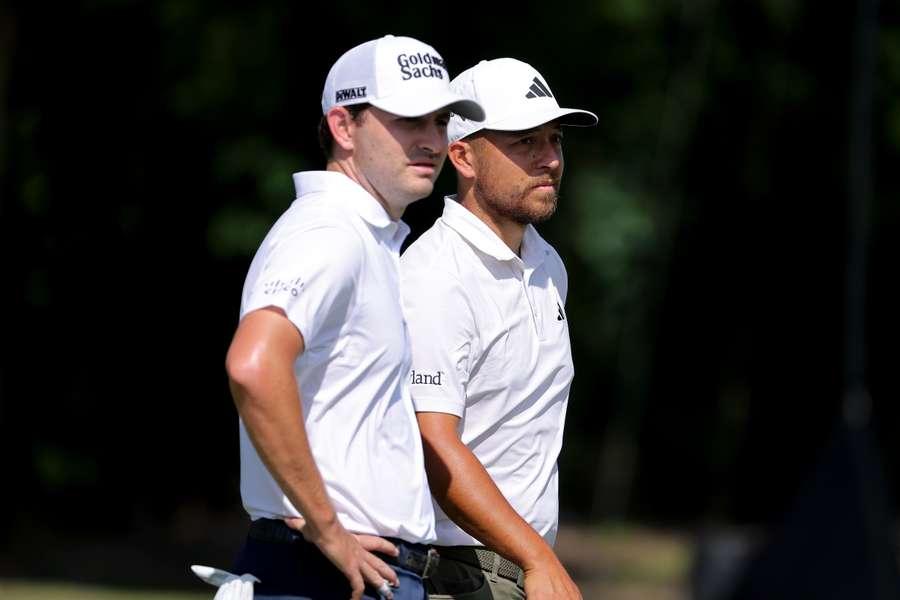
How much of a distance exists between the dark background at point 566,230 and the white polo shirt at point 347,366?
25.5 feet

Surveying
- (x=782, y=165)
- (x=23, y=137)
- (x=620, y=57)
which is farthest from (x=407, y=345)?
(x=782, y=165)

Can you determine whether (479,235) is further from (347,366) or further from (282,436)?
(282,436)

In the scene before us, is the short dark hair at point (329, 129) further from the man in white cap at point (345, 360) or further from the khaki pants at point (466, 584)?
the khaki pants at point (466, 584)

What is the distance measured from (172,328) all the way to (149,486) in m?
2.26

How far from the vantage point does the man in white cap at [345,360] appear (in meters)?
3.32

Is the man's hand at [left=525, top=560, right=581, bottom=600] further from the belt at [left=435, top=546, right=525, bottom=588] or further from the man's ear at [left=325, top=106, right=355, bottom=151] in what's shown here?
the man's ear at [left=325, top=106, right=355, bottom=151]

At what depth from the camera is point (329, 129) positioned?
3799mm

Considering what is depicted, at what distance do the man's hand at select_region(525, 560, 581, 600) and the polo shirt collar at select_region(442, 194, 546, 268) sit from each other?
89 centimetres

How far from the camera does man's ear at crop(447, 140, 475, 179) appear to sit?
4.55 metres

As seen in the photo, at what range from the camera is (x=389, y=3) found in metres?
17.4

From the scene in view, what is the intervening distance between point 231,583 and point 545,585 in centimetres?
94

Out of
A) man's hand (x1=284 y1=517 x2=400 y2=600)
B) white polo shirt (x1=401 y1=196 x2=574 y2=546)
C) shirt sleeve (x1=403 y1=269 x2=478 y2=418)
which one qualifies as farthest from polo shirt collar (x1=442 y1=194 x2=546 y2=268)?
man's hand (x1=284 y1=517 x2=400 y2=600)

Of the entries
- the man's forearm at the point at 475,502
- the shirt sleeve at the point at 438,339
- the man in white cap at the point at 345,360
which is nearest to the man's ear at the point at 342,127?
the man in white cap at the point at 345,360

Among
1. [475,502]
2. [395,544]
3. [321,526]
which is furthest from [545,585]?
[321,526]
